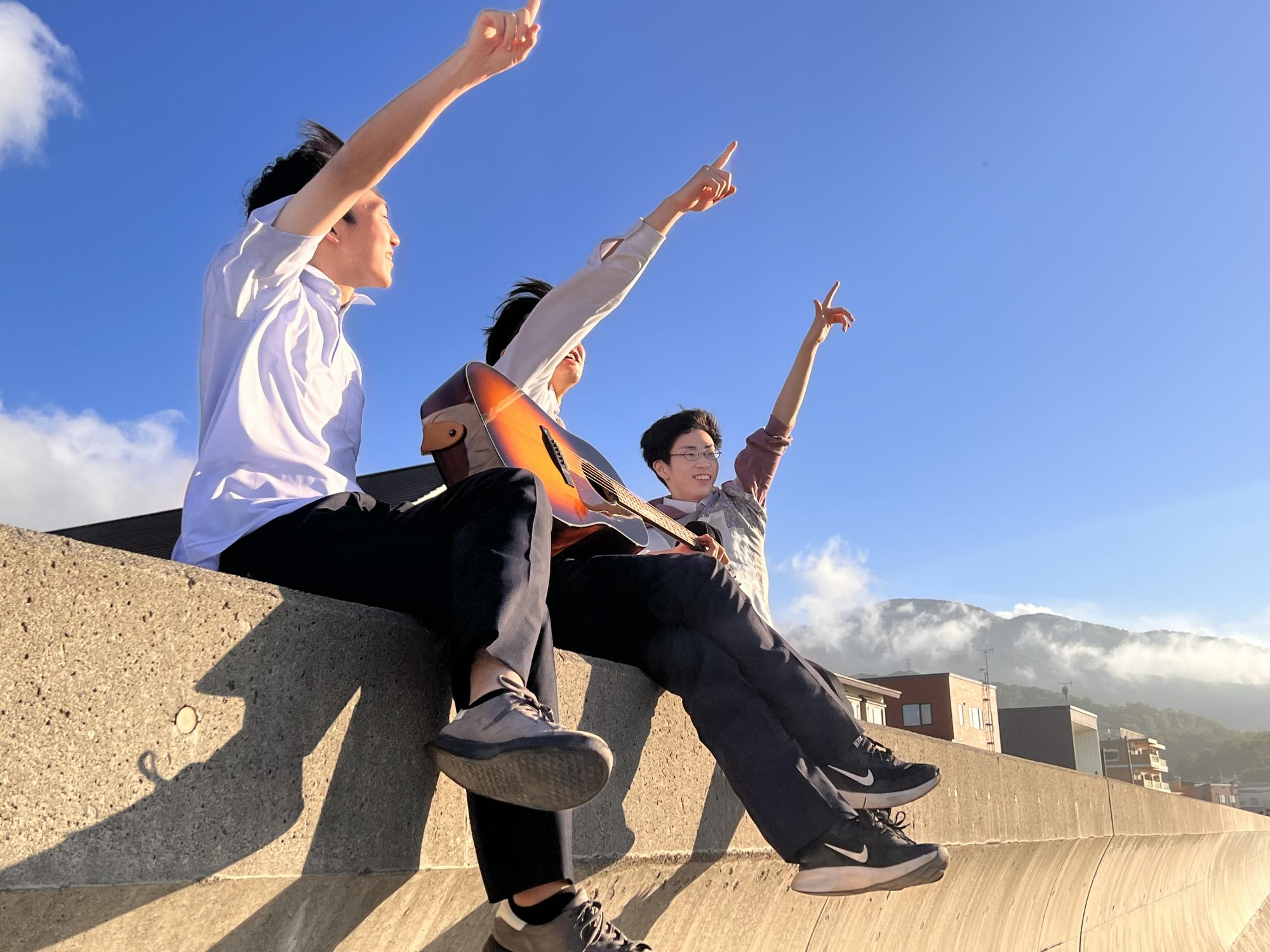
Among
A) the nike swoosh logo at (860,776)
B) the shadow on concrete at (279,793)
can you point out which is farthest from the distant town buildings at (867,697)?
the shadow on concrete at (279,793)

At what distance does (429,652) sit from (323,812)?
1.26 feet

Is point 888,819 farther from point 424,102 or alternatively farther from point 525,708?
point 424,102

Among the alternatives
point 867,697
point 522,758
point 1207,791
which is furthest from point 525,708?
point 1207,791

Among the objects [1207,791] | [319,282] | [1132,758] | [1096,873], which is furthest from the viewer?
[1132,758]

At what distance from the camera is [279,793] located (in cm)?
151

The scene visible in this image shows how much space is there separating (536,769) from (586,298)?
1937 mm

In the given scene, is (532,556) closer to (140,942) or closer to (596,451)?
(140,942)

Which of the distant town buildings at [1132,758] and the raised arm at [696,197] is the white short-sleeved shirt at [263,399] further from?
the distant town buildings at [1132,758]

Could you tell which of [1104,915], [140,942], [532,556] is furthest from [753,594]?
[1104,915]

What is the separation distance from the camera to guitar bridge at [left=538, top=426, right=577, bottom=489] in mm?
2965

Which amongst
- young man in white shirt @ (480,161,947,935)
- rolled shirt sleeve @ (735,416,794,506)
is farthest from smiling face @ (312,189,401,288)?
rolled shirt sleeve @ (735,416,794,506)

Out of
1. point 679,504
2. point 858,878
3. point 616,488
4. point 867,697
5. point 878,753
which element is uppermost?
point 867,697

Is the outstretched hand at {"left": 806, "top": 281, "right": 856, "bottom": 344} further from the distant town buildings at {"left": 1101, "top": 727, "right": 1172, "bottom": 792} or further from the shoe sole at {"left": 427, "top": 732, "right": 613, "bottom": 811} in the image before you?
the distant town buildings at {"left": 1101, "top": 727, "right": 1172, "bottom": 792}

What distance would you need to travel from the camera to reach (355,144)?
2.17 meters
